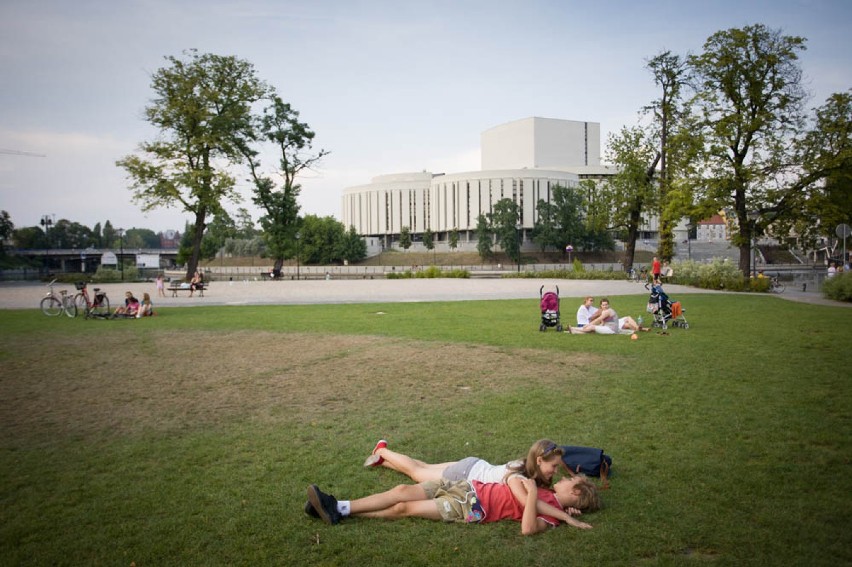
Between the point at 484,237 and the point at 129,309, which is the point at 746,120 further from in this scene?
the point at 484,237

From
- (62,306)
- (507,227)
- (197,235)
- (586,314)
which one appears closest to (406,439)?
(586,314)

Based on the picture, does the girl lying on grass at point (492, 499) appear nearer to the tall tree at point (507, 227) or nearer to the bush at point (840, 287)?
the bush at point (840, 287)

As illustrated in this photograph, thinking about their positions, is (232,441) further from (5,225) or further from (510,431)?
(5,225)

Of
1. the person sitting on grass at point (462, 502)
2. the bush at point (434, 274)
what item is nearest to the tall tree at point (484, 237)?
the bush at point (434, 274)

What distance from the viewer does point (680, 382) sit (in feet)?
28.6

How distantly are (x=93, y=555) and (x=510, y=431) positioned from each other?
408 centimetres

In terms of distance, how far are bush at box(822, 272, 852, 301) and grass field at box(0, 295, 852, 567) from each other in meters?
10.6

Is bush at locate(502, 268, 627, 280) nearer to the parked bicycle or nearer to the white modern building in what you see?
the parked bicycle

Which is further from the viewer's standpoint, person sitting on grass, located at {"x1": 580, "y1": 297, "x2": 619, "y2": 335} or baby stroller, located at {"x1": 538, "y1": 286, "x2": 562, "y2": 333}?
baby stroller, located at {"x1": 538, "y1": 286, "x2": 562, "y2": 333}

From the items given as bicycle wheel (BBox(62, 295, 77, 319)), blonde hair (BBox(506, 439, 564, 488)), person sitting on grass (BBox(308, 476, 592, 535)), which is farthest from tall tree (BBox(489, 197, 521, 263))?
person sitting on grass (BBox(308, 476, 592, 535))

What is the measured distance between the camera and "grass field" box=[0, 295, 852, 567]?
396 cm

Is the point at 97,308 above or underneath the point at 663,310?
underneath

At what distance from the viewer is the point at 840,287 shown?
22.3 meters

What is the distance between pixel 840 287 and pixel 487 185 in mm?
87235
